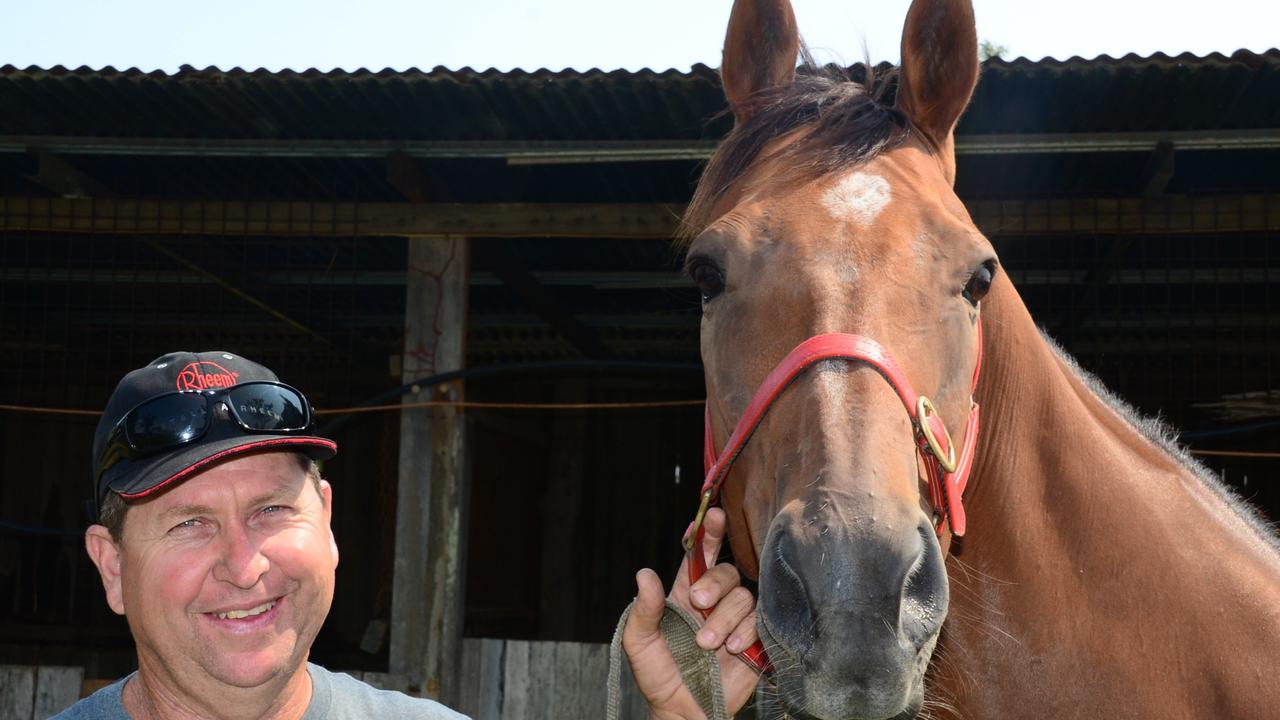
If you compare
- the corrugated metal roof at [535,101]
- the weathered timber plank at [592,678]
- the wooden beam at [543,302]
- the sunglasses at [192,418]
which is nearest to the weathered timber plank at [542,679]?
the weathered timber plank at [592,678]

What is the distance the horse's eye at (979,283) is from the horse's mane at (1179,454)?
0.47m

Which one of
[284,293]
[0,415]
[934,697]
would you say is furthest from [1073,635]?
[0,415]

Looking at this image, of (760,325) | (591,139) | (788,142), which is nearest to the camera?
(760,325)

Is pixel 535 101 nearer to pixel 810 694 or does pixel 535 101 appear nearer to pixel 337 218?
pixel 337 218

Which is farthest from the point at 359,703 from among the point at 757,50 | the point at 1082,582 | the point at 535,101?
the point at 535,101

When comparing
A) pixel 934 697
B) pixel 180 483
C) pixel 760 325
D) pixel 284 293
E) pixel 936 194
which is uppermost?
pixel 284 293

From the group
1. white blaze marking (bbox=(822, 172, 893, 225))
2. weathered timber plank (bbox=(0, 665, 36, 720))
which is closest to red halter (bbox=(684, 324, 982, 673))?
white blaze marking (bbox=(822, 172, 893, 225))

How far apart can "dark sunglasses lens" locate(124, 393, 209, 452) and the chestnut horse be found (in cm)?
93

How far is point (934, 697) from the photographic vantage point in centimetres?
207

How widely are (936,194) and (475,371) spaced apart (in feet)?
11.5

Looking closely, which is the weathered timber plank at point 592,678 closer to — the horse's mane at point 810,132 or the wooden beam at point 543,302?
the wooden beam at point 543,302

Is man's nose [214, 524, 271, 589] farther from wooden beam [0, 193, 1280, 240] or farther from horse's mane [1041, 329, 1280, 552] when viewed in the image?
wooden beam [0, 193, 1280, 240]

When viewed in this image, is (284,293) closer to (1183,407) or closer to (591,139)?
(591,139)

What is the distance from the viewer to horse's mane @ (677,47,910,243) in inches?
84.2
